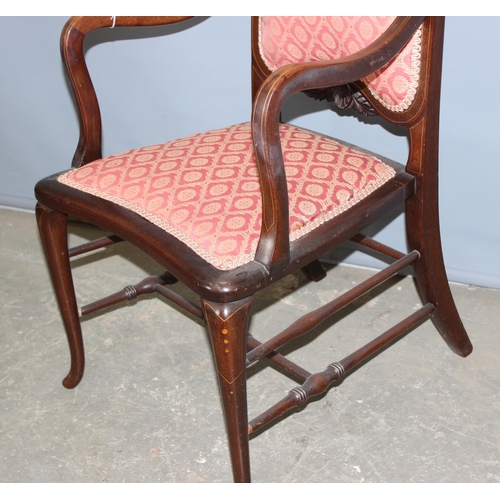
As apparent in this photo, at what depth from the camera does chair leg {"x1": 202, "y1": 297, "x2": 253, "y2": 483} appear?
127cm

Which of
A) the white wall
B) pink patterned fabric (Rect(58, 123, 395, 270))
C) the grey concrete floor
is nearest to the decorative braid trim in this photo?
pink patterned fabric (Rect(58, 123, 395, 270))

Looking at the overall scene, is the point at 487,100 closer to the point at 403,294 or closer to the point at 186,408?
the point at 403,294

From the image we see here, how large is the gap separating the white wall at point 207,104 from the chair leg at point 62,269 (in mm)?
708

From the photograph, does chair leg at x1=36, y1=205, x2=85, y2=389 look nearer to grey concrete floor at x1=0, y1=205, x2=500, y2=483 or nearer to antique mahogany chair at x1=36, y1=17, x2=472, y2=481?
antique mahogany chair at x1=36, y1=17, x2=472, y2=481

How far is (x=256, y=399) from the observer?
1803 millimetres

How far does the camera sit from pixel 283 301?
2.12m

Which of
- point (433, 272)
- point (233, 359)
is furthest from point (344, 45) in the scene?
point (233, 359)

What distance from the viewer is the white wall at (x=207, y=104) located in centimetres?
181

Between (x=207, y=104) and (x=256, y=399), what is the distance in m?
0.88

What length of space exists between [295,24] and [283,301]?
0.83 meters

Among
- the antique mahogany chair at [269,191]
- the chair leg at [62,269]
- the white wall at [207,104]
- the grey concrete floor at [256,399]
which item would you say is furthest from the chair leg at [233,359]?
the white wall at [207,104]

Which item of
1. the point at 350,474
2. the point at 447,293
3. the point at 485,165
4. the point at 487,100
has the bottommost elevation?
the point at 350,474
